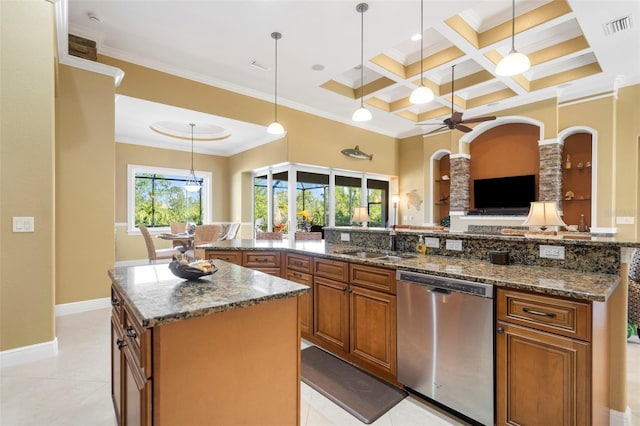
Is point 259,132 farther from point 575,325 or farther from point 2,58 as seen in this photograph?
point 575,325

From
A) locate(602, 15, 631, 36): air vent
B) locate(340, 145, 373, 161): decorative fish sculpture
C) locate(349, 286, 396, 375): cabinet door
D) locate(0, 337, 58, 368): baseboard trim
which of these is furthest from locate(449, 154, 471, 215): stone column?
locate(0, 337, 58, 368): baseboard trim

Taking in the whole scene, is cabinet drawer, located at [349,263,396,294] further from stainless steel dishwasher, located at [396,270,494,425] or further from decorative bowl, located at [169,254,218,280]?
decorative bowl, located at [169,254,218,280]

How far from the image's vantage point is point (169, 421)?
110 cm

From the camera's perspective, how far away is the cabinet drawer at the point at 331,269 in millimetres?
2605

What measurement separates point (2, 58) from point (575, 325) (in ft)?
14.3

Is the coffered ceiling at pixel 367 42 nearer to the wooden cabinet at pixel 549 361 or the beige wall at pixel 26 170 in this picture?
the beige wall at pixel 26 170

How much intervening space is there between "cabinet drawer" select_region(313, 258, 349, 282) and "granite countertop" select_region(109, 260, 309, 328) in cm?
99

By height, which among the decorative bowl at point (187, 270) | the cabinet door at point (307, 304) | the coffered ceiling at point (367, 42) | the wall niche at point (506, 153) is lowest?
the cabinet door at point (307, 304)

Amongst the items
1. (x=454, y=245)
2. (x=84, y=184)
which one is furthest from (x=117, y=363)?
(x=84, y=184)

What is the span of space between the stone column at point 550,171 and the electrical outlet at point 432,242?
4.54 m

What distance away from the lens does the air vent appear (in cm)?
357

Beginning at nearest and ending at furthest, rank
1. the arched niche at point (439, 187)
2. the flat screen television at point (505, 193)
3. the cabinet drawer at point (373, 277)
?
the cabinet drawer at point (373, 277)
the flat screen television at point (505, 193)
the arched niche at point (439, 187)

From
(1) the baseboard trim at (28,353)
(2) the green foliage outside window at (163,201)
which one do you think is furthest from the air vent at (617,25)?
(2) the green foliage outside window at (163,201)

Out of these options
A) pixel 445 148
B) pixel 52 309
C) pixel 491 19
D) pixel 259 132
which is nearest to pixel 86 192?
pixel 52 309
